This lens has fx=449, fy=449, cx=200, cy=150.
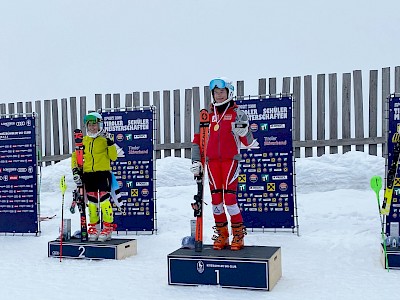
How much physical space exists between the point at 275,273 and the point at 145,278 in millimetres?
1419

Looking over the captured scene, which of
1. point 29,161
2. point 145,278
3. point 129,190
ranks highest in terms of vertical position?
point 29,161

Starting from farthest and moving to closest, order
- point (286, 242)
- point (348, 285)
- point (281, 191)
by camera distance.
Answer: point (281, 191) < point (286, 242) < point (348, 285)

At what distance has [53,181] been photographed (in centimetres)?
1032

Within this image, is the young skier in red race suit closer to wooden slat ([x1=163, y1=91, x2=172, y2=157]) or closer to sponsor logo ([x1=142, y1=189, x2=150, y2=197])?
sponsor logo ([x1=142, y1=189, x2=150, y2=197])

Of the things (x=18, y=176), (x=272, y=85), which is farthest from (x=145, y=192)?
(x=272, y=85)

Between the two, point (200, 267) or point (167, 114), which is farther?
point (167, 114)

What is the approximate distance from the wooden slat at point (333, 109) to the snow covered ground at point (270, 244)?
1.46ft

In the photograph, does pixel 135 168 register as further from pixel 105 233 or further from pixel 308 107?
pixel 308 107

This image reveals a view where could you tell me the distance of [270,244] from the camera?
6508mm

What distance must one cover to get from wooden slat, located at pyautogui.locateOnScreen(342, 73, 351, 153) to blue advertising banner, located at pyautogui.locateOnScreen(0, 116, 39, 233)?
5.90 metres

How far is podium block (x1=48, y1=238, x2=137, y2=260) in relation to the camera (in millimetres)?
5812

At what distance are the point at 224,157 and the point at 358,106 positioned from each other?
5110 mm

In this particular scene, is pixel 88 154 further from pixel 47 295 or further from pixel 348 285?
pixel 348 285

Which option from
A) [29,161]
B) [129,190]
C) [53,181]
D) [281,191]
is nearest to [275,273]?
[281,191]
